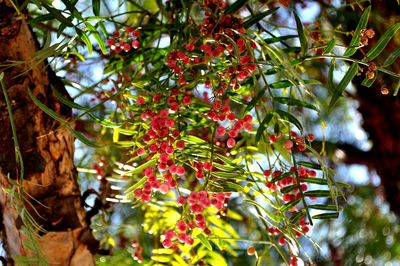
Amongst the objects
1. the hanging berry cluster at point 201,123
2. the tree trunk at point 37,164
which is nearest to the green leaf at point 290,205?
the hanging berry cluster at point 201,123

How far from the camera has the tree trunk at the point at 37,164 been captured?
64cm

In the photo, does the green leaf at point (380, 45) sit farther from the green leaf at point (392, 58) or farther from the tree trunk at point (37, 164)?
the tree trunk at point (37, 164)

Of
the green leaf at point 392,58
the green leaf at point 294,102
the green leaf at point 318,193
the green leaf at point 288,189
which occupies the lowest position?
the green leaf at point 318,193

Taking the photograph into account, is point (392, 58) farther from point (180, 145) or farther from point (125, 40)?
point (125, 40)

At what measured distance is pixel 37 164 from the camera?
656 millimetres

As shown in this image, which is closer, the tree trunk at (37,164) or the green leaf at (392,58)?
the green leaf at (392,58)

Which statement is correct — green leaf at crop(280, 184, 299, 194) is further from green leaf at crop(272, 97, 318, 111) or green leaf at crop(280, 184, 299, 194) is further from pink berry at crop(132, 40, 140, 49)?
pink berry at crop(132, 40, 140, 49)

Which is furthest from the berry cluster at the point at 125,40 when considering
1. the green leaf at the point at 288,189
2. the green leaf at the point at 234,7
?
the green leaf at the point at 288,189

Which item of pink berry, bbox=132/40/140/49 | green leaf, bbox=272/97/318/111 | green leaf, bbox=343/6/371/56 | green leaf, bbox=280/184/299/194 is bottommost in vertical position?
green leaf, bbox=280/184/299/194

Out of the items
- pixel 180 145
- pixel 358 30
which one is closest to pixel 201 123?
pixel 180 145

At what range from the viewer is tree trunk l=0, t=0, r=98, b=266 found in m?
0.64

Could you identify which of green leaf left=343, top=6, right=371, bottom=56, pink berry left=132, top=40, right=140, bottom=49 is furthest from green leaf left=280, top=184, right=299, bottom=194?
pink berry left=132, top=40, right=140, bottom=49

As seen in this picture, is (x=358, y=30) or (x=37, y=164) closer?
(x=358, y=30)

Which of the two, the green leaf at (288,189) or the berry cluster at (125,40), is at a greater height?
the berry cluster at (125,40)
